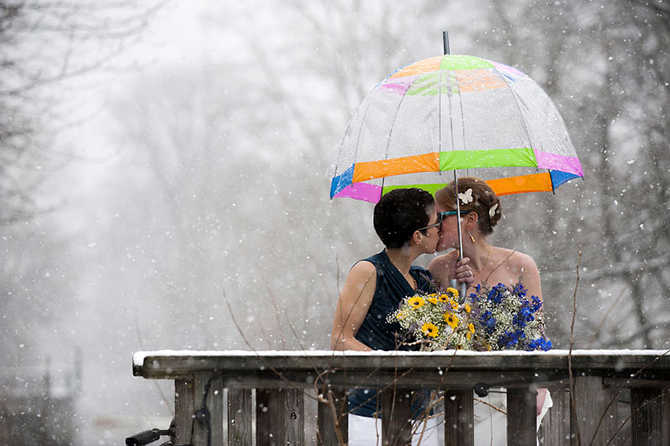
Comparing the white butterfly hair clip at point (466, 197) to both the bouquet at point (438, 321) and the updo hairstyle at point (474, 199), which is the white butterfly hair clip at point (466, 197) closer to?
the updo hairstyle at point (474, 199)

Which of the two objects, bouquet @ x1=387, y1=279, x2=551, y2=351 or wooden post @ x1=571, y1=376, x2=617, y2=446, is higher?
bouquet @ x1=387, y1=279, x2=551, y2=351

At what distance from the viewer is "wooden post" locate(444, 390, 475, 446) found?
85.7 inches

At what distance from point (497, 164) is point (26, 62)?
10.0 m

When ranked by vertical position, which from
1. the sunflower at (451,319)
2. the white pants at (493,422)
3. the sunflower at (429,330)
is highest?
the sunflower at (451,319)

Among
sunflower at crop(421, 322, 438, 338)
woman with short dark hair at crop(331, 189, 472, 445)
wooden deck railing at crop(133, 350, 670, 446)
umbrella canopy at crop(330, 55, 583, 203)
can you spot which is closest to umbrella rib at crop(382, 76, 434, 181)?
umbrella canopy at crop(330, 55, 583, 203)

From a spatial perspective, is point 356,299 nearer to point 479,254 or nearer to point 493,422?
point 493,422

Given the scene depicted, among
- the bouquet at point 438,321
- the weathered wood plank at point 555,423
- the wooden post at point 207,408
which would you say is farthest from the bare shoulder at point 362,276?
the weathered wood plank at point 555,423

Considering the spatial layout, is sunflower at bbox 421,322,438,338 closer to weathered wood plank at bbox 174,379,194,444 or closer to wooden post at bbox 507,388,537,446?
wooden post at bbox 507,388,537,446

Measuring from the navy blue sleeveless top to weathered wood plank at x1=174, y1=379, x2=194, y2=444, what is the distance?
72 centimetres

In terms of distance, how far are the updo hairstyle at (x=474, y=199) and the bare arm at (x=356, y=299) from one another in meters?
0.66

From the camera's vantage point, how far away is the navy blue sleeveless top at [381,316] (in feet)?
8.95

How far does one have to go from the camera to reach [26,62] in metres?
10.9

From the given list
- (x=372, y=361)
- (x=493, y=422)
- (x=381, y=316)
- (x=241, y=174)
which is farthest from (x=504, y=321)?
(x=241, y=174)

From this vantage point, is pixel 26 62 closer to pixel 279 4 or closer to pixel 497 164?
pixel 279 4
